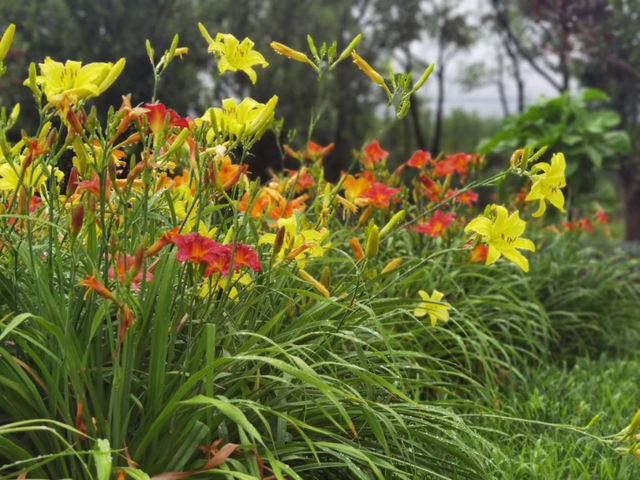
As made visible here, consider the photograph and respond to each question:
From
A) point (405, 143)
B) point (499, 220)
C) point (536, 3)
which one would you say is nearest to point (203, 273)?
point (499, 220)

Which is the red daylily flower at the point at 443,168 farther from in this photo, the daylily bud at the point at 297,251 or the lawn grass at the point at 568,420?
the daylily bud at the point at 297,251

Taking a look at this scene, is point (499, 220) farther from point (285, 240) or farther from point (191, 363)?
point (191, 363)

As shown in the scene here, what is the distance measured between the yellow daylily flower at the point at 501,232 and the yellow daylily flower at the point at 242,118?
52 centimetres

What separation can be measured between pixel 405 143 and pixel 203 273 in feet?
57.7

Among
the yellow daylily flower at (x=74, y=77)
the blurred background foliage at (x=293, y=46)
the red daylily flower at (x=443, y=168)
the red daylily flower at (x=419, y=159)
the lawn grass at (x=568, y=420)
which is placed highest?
the blurred background foliage at (x=293, y=46)

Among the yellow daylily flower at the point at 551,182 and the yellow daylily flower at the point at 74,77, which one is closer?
the yellow daylily flower at the point at 74,77

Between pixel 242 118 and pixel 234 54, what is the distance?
0.26 meters

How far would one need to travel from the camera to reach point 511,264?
3.55 m

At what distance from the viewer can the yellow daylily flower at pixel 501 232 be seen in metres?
1.72

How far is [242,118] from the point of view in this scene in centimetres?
163

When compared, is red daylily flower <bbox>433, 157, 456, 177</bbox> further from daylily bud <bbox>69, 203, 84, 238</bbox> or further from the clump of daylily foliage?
daylily bud <bbox>69, 203, 84, 238</bbox>


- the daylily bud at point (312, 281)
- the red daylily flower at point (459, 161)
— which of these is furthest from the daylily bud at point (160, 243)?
the red daylily flower at point (459, 161)

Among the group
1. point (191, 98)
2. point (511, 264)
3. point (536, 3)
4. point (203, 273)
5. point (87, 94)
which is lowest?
point (511, 264)

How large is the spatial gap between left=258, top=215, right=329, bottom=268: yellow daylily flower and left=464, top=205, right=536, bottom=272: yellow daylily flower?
0.35 m
